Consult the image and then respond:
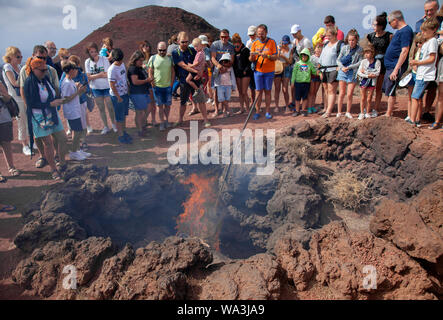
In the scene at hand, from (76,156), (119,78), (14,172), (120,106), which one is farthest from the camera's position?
(120,106)

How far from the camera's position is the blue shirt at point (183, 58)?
25.8ft

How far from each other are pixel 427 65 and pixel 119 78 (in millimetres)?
6398

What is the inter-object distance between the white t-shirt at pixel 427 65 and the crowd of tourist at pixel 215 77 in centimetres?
2

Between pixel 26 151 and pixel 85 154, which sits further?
pixel 26 151

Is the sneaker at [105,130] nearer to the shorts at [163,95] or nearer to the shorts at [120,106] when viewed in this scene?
the shorts at [120,106]

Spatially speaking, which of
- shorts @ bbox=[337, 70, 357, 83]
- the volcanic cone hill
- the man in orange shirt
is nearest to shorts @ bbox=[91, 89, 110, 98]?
the man in orange shirt

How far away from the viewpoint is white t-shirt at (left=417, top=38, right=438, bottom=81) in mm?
5793

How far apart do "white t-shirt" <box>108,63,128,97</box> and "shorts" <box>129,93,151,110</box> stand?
33cm

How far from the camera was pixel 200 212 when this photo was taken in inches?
220

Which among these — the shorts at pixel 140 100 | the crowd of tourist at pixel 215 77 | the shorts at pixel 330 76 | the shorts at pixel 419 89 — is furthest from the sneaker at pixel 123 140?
the shorts at pixel 419 89

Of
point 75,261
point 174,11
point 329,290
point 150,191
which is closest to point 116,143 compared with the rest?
point 150,191

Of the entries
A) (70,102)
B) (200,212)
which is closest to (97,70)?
(70,102)

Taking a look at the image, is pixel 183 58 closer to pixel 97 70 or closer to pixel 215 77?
pixel 215 77
